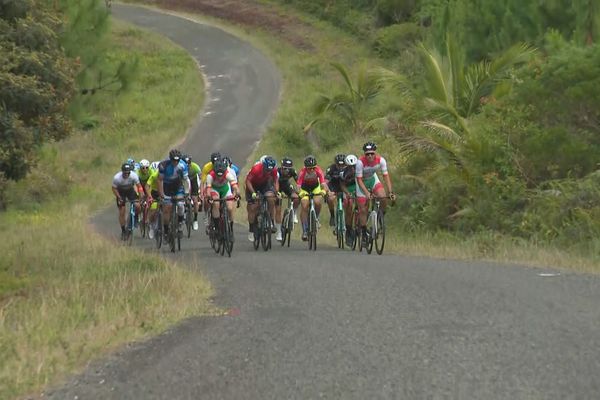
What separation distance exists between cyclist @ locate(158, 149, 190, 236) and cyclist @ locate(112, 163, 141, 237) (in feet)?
9.58

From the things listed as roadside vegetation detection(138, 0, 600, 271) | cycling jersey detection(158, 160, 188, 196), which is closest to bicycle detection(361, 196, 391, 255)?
roadside vegetation detection(138, 0, 600, 271)

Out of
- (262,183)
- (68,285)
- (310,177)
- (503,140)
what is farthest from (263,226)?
(68,285)

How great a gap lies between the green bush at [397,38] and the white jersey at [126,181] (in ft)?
91.9

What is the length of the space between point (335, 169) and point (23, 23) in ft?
21.6

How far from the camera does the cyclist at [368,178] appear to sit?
17219mm

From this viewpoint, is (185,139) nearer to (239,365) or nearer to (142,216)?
(142,216)

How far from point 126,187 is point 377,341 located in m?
14.8

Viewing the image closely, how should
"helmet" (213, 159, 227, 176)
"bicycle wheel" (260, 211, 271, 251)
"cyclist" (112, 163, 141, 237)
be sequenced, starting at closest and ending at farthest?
"helmet" (213, 159, 227, 176)
"bicycle wheel" (260, 211, 271, 251)
"cyclist" (112, 163, 141, 237)

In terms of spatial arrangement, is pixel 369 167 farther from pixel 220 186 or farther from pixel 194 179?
pixel 194 179

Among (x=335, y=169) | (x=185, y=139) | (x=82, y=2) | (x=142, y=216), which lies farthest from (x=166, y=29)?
(x=335, y=169)

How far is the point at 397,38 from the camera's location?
163ft

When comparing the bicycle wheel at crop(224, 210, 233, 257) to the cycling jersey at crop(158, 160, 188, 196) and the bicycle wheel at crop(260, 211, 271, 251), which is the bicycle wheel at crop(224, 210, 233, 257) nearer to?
the bicycle wheel at crop(260, 211, 271, 251)

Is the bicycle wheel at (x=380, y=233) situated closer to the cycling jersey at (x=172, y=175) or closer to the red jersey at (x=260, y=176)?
the red jersey at (x=260, y=176)

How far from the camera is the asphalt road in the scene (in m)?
6.66
